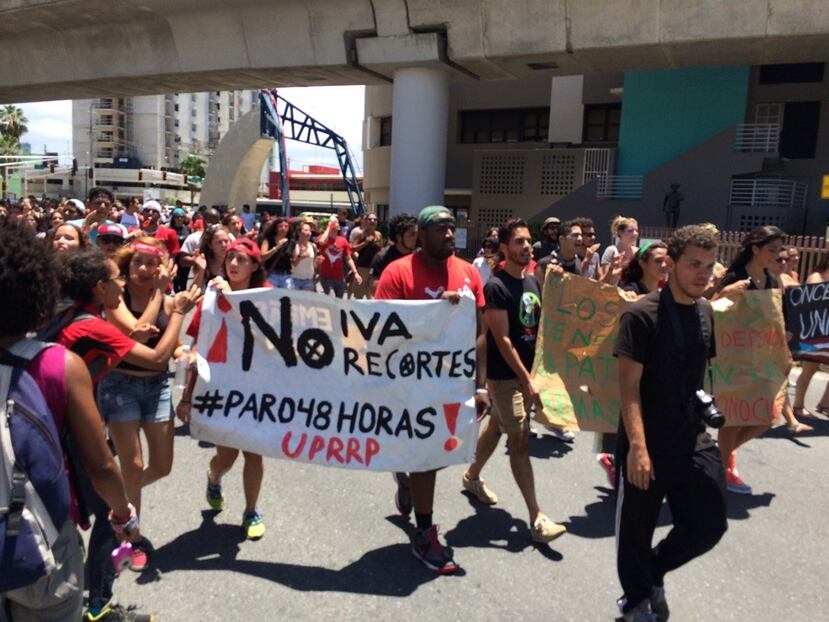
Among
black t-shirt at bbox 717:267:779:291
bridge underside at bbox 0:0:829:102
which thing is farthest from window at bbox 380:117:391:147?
black t-shirt at bbox 717:267:779:291

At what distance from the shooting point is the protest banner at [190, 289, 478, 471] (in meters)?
3.81

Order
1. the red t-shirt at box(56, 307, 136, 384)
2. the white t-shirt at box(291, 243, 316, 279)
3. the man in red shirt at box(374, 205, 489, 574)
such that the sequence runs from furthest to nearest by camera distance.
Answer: the white t-shirt at box(291, 243, 316, 279) < the man in red shirt at box(374, 205, 489, 574) < the red t-shirt at box(56, 307, 136, 384)

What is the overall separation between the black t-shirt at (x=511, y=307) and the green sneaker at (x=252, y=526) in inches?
65.2

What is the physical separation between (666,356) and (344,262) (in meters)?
7.83

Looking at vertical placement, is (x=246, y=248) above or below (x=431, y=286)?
→ above

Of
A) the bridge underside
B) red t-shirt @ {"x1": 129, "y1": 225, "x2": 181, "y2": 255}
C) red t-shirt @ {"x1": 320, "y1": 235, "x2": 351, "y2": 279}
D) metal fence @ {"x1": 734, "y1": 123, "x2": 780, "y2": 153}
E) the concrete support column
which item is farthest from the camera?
metal fence @ {"x1": 734, "y1": 123, "x2": 780, "y2": 153}

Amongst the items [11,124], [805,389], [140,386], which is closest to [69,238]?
[140,386]

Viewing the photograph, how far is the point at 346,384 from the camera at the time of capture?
12.8ft

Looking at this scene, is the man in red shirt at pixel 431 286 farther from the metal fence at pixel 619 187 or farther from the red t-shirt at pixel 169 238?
the metal fence at pixel 619 187

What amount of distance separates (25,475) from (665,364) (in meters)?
2.49

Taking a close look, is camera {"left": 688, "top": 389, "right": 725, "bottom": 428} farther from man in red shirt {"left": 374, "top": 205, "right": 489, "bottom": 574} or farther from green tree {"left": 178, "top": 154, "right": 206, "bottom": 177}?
green tree {"left": 178, "top": 154, "right": 206, "bottom": 177}

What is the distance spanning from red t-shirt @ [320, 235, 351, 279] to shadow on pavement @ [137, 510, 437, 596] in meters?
6.57

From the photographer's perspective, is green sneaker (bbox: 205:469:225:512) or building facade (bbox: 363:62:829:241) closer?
green sneaker (bbox: 205:469:225:512)

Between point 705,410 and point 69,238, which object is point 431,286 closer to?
point 705,410
